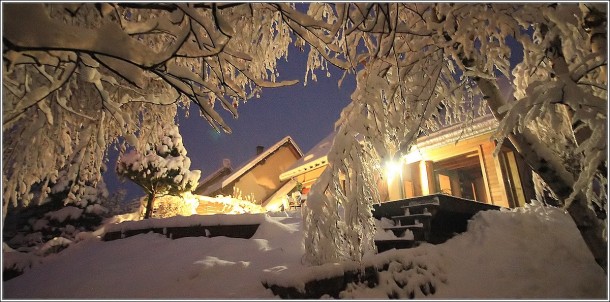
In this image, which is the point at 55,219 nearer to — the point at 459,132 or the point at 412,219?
the point at 412,219

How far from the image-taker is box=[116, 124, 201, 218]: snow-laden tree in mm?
10469

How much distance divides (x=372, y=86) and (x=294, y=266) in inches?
107

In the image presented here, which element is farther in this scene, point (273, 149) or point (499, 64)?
point (273, 149)

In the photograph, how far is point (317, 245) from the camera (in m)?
3.60

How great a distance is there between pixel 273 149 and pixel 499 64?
694 inches

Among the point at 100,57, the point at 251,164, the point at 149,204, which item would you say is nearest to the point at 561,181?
the point at 100,57

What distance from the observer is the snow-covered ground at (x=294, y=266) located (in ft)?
12.1

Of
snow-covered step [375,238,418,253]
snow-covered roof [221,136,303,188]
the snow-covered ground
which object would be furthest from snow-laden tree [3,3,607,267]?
snow-covered roof [221,136,303,188]

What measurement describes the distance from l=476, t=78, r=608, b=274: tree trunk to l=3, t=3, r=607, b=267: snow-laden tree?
1 centimetres

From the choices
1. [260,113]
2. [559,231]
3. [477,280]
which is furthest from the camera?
[260,113]

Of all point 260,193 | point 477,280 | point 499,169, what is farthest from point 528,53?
point 260,193

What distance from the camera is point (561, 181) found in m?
2.96

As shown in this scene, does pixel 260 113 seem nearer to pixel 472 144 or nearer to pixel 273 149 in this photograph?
pixel 273 149

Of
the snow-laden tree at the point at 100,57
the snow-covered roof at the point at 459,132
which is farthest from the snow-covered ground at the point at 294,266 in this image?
the snow-covered roof at the point at 459,132
